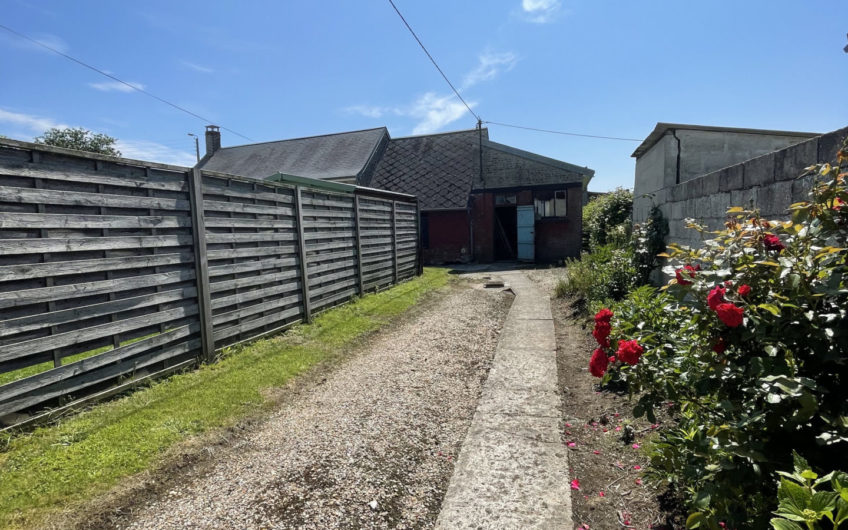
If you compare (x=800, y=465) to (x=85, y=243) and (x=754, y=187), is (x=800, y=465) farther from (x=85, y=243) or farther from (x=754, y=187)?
(x=85, y=243)

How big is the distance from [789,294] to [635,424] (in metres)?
1.99

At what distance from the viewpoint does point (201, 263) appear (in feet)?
15.1

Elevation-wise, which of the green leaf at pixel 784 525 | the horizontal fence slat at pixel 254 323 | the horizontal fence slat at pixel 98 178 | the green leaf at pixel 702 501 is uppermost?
the horizontal fence slat at pixel 98 178

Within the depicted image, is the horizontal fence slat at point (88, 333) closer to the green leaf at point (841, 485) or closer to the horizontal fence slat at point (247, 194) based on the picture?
the horizontal fence slat at point (247, 194)

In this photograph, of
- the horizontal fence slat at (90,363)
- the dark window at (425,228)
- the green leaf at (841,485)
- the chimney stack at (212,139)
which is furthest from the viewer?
the chimney stack at (212,139)

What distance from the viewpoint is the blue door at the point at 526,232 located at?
56.3ft

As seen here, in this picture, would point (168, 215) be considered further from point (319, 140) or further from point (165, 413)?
point (319, 140)

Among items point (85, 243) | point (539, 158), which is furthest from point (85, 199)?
point (539, 158)

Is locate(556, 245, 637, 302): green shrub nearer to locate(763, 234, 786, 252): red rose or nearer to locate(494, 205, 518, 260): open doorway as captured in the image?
locate(763, 234, 786, 252): red rose

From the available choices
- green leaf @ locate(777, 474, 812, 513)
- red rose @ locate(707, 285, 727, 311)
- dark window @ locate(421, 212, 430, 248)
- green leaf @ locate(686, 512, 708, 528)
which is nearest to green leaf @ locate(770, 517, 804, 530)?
green leaf @ locate(777, 474, 812, 513)

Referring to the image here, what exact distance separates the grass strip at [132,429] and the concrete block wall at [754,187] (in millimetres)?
4301

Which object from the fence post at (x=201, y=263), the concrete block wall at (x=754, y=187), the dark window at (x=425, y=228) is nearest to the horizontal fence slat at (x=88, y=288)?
the fence post at (x=201, y=263)

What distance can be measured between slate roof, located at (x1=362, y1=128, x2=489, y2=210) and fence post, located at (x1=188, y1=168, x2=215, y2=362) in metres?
13.4

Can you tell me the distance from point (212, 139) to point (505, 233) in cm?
1856
